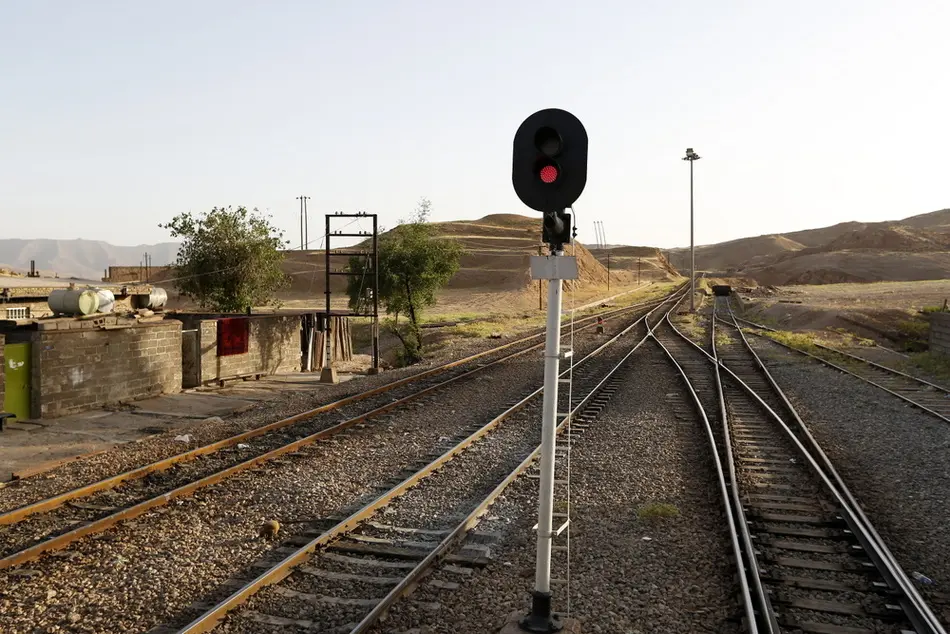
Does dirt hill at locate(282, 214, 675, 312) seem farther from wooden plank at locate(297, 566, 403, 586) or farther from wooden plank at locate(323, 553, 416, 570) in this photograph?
wooden plank at locate(297, 566, 403, 586)

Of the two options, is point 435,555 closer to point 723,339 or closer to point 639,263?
point 723,339

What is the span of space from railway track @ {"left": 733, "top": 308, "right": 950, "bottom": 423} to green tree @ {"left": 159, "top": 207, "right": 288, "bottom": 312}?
24.9 m

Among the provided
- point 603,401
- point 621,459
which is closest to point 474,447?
point 621,459

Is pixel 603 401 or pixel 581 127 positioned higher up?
pixel 581 127

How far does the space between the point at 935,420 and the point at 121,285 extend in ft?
79.4

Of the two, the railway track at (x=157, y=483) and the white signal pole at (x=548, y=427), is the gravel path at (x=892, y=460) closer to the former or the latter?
the white signal pole at (x=548, y=427)

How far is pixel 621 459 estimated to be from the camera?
37.9 ft

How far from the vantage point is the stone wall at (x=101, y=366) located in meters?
16.0

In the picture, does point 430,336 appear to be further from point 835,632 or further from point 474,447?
point 835,632

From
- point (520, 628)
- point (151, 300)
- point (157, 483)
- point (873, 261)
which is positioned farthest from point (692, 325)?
point (873, 261)

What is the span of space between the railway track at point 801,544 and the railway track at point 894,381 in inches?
155

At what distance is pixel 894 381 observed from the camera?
66.6 ft

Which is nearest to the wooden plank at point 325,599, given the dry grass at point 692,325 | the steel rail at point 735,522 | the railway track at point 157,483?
the railway track at point 157,483

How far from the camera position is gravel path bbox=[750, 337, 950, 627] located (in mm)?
7938
